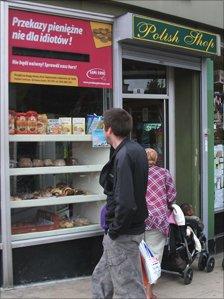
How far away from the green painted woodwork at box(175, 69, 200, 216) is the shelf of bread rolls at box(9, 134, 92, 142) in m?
1.92

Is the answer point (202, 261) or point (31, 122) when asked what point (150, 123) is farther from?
point (31, 122)

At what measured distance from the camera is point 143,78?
7414 millimetres

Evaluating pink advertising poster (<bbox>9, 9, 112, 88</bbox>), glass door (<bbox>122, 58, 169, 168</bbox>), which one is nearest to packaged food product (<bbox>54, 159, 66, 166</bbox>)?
pink advertising poster (<bbox>9, 9, 112, 88</bbox>)

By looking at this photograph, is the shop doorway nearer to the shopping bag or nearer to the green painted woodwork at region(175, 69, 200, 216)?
the green painted woodwork at region(175, 69, 200, 216)

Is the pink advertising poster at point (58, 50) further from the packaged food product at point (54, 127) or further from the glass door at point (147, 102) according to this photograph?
the glass door at point (147, 102)

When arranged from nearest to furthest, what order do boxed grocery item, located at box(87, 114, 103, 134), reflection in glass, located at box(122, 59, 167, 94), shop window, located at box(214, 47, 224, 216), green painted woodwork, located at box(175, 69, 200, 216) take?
1. boxed grocery item, located at box(87, 114, 103, 134)
2. reflection in glass, located at box(122, 59, 167, 94)
3. green painted woodwork, located at box(175, 69, 200, 216)
4. shop window, located at box(214, 47, 224, 216)

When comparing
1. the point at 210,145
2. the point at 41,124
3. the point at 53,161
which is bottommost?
the point at 53,161

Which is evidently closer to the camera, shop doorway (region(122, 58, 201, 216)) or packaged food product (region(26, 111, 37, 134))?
packaged food product (region(26, 111, 37, 134))

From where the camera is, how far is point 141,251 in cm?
454

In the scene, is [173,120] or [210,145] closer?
[210,145]

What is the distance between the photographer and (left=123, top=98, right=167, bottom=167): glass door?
7.46 m

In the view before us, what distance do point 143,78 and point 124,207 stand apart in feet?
12.8

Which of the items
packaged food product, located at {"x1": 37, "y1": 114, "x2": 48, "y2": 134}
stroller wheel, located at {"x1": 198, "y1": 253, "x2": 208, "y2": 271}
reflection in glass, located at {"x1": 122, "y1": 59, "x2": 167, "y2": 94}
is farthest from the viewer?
reflection in glass, located at {"x1": 122, "y1": 59, "x2": 167, "y2": 94}

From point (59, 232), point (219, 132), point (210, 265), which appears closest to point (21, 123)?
point (59, 232)
